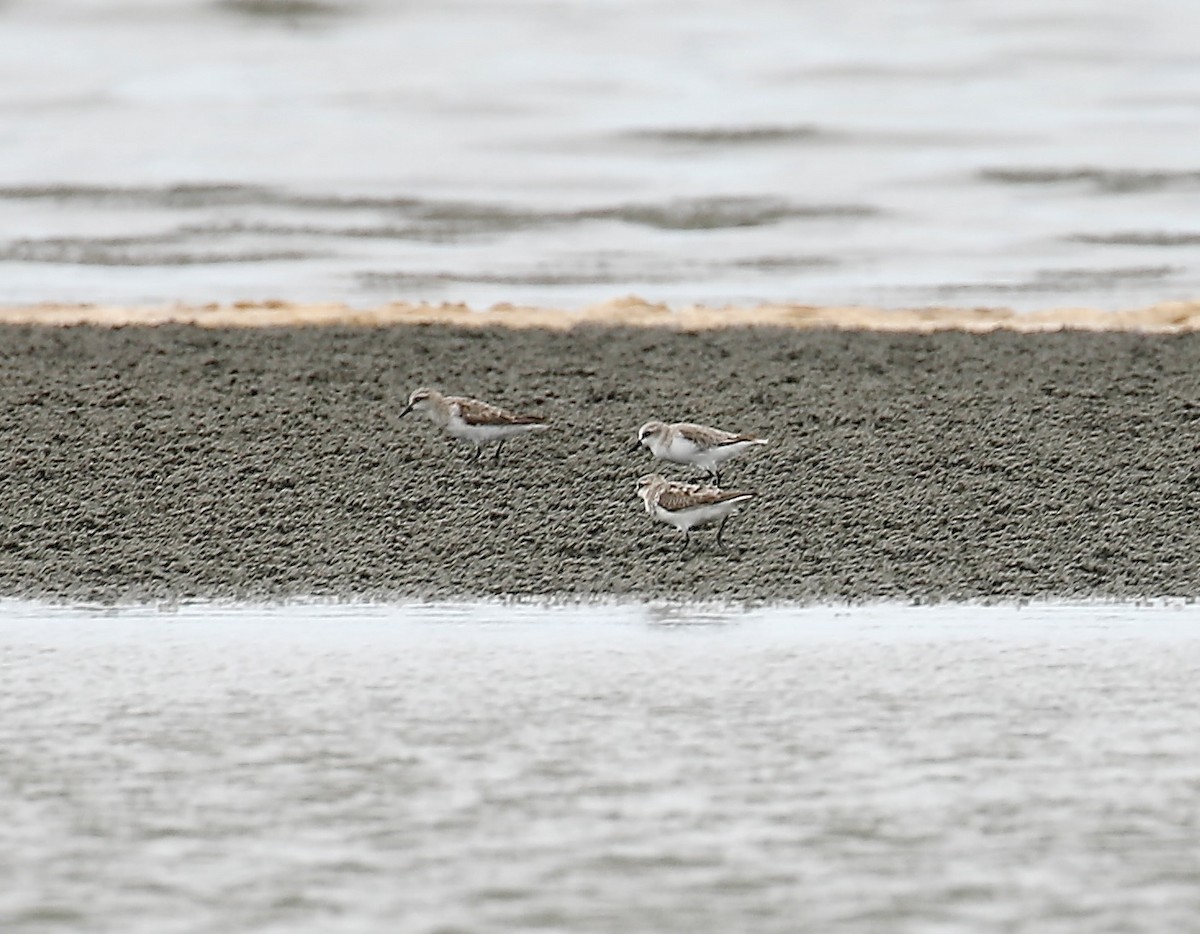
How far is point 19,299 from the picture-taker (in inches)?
813

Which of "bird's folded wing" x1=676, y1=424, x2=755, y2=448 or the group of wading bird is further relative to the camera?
"bird's folded wing" x1=676, y1=424, x2=755, y2=448

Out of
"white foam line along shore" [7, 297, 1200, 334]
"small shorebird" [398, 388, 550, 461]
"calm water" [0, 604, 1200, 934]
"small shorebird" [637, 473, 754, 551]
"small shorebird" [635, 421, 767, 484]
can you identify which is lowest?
"calm water" [0, 604, 1200, 934]

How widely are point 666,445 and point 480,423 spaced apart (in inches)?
56.2

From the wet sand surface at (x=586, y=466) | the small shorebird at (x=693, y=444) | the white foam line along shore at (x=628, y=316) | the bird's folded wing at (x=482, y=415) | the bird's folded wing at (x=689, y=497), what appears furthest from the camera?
the white foam line along shore at (x=628, y=316)

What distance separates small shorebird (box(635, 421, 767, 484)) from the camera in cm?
1489

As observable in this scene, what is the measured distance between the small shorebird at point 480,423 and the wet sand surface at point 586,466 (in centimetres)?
22

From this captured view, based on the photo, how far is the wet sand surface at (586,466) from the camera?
13492mm

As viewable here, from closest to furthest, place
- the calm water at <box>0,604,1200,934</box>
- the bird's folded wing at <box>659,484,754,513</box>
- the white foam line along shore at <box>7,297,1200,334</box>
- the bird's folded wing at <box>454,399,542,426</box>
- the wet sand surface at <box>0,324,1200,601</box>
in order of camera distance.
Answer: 1. the calm water at <box>0,604,1200,934</box>
2. the wet sand surface at <box>0,324,1200,601</box>
3. the bird's folded wing at <box>659,484,754,513</box>
4. the bird's folded wing at <box>454,399,542,426</box>
5. the white foam line along shore at <box>7,297,1200,334</box>

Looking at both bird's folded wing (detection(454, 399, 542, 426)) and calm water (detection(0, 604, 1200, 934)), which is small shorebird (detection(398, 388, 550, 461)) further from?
calm water (detection(0, 604, 1200, 934))

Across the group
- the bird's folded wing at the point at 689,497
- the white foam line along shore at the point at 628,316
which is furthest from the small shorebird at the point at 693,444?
the white foam line along shore at the point at 628,316

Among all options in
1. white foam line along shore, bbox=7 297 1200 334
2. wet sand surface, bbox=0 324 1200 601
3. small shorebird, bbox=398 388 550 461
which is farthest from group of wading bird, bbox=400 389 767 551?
white foam line along shore, bbox=7 297 1200 334

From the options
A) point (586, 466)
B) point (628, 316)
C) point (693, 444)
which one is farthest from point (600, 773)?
point (628, 316)

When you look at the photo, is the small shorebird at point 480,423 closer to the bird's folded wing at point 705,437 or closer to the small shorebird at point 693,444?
the small shorebird at point 693,444

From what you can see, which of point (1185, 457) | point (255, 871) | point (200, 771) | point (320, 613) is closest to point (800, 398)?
point (1185, 457)
